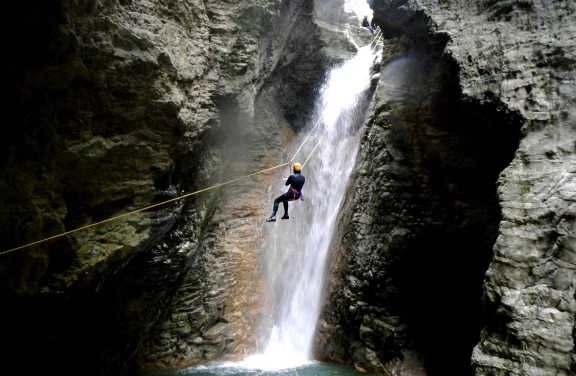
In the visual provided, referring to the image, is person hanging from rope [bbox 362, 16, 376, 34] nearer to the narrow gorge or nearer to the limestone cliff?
the narrow gorge

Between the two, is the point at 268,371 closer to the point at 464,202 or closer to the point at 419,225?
the point at 419,225

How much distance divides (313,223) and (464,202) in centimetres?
578

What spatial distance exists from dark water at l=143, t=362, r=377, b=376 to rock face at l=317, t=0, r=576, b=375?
0.38m

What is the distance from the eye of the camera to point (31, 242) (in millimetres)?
5680

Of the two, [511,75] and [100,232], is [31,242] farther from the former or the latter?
[511,75]

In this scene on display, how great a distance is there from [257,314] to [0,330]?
6.62 metres

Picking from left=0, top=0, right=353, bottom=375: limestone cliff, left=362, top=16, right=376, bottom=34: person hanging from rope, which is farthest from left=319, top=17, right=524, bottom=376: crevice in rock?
left=362, top=16, right=376, bottom=34: person hanging from rope

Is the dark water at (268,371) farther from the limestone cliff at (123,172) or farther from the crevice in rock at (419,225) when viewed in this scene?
the limestone cliff at (123,172)

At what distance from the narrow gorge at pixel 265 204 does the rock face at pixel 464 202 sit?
0.03 meters

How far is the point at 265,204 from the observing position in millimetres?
12859

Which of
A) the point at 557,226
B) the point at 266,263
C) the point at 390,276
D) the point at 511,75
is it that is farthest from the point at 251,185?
the point at 557,226

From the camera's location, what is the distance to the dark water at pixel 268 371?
27.4ft

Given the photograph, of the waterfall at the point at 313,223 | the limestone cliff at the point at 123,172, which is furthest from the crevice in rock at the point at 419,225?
the limestone cliff at the point at 123,172

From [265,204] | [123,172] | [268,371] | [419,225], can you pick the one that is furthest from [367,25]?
[268,371]
